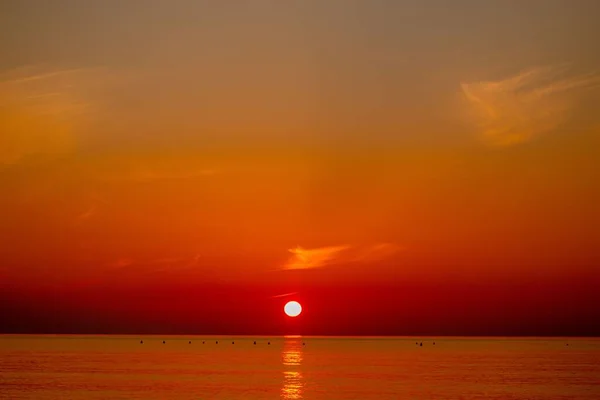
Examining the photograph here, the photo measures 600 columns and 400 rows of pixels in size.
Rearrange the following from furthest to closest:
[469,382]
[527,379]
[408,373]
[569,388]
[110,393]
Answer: [408,373] → [527,379] → [469,382] → [569,388] → [110,393]

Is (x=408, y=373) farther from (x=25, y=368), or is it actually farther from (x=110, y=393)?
(x=25, y=368)

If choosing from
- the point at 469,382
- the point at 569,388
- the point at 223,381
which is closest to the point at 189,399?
the point at 223,381

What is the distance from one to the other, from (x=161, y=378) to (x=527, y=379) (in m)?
45.6

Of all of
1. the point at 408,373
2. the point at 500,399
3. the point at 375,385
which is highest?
the point at 408,373

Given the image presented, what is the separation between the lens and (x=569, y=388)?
82.7 metres

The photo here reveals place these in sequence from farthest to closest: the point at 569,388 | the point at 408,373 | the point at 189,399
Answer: the point at 408,373
the point at 569,388
the point at 189,399

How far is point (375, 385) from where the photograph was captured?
85812 millimetres

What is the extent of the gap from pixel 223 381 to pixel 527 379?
3798cm

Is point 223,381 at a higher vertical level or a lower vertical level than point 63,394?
higher

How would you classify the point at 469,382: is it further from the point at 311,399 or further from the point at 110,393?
the point at 110,393

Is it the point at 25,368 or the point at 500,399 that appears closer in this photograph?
the point at 500,399

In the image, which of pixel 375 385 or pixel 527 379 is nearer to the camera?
pixel 375 385

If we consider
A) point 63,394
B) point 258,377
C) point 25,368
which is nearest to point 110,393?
point 63,394

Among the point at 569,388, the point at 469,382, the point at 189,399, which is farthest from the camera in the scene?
the point at 469,382
